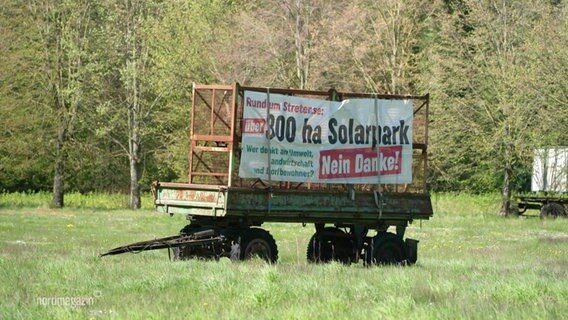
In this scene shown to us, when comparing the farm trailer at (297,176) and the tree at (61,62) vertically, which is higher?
the tree at (61,62)

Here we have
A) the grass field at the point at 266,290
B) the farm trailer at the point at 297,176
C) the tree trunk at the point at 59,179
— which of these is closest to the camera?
the grass field at the point at 266,290

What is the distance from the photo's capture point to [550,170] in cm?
5809

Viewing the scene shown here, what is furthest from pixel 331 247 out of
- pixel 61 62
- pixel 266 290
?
pixel 61 62

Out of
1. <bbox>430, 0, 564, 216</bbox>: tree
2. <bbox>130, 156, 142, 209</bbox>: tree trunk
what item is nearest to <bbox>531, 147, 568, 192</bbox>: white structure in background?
<bbox>430, 0, 564, 216</bbox>: tree

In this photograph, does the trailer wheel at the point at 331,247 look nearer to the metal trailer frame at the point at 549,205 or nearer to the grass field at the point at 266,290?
the grass field at the point at 266,290

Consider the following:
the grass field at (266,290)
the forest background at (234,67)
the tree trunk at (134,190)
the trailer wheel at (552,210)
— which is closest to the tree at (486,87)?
the forest background at (234,67)

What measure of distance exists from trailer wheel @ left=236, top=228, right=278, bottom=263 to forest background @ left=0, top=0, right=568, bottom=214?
111 ft

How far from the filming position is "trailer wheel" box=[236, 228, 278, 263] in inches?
858

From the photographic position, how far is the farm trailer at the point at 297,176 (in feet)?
72.1

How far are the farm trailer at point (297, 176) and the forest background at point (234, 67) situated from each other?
3099 centimetres

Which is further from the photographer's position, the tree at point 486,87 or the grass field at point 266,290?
the tree at point 486,87

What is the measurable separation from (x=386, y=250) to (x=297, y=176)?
8.58ft

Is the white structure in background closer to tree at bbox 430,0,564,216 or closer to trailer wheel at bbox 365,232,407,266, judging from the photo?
tree at bbox 430,0,564,216

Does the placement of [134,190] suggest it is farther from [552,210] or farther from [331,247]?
[331,247]
